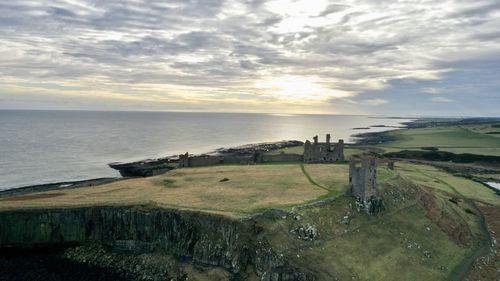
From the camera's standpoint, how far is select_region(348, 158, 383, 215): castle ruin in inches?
1895

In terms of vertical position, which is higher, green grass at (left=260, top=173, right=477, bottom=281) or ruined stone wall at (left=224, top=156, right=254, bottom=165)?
ruined stone wall at (left=224, top=156, right=254, bottom=165)

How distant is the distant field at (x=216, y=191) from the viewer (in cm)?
4784

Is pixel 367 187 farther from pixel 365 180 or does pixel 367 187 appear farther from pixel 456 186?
pixel 456 186

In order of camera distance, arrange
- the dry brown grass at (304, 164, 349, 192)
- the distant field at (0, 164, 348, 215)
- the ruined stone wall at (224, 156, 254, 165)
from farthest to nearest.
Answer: the ruined stone wall at (224, 156, 254, 165)
the dry brown grass at (304, 164, 349, 192)
the distant field at (0, 164, 348, 215)

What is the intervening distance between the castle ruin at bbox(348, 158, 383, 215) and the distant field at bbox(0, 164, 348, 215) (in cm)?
446

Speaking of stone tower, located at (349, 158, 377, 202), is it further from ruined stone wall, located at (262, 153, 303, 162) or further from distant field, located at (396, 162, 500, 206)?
ruined stone wall, located at (262, 153, 303, 162)

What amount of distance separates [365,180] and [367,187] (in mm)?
965

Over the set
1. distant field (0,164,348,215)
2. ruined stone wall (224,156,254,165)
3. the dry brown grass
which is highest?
ruined stone wall (224,156,254,165)

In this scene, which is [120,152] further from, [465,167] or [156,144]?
[465,167]

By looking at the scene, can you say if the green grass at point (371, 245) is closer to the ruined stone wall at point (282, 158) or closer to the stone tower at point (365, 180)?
the stone tower at point (365, 180)

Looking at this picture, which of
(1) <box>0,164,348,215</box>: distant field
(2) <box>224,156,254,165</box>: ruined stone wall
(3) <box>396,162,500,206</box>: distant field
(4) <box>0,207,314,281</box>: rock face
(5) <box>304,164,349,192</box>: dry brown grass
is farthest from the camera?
(2) <box>224,156,254,165</box>: ruined stone wall

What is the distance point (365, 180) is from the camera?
159ft

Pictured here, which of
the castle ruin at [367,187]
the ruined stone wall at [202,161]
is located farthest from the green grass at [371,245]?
the ruined stone wall at [202,161]

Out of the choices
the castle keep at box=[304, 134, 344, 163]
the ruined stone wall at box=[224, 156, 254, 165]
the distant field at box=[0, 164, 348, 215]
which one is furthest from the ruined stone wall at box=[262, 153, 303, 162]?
the distant field at box=[0, 164, 348, 215]
